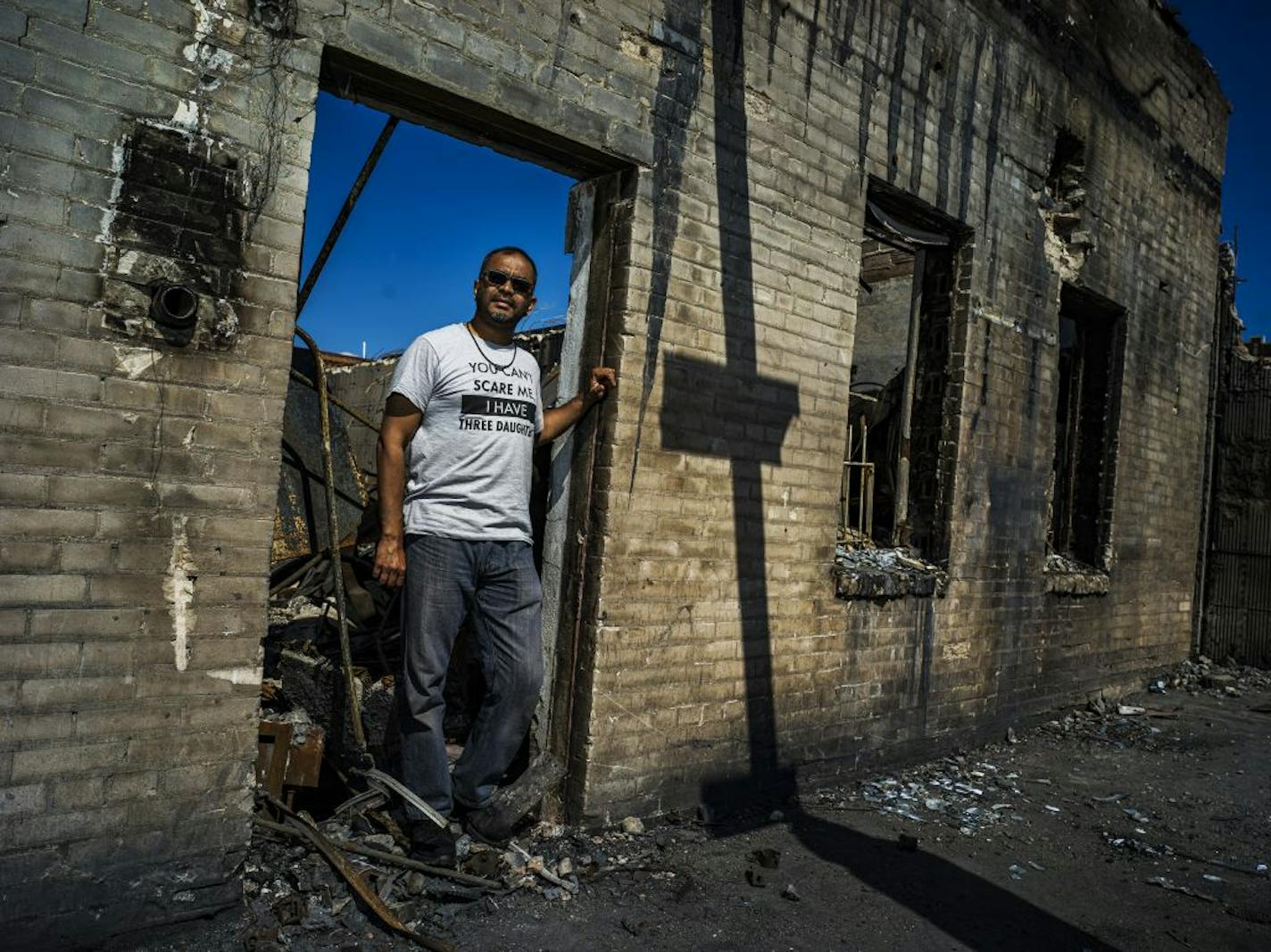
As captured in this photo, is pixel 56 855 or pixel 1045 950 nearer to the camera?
pixel 56 855

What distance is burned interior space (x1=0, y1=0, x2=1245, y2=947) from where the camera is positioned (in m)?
2.51

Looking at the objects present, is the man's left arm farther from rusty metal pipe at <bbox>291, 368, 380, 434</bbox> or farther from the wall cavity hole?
the wall cavity hole

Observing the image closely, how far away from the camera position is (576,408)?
146 inches

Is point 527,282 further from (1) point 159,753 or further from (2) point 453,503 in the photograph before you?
(1) point 159,753

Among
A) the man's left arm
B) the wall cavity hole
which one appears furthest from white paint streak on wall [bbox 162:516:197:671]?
the man's left arm

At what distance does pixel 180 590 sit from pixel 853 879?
2715 millimetres

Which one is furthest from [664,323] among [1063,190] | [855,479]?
[1063,190]

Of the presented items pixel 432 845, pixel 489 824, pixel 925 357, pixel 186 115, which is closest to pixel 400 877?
pixel 432 845

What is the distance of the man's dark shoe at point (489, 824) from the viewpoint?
342cm

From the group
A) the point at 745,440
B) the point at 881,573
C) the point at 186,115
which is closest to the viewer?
the point at 186,115

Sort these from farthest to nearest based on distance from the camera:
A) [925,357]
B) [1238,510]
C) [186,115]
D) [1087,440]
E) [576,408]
A: [1238,510] → [1087,440] → [925,357] → [576,408] → [186,115]

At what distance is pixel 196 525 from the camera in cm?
270

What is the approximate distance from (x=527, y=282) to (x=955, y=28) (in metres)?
3.61

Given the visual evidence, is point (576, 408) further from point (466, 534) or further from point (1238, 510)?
point (1238, 510)
